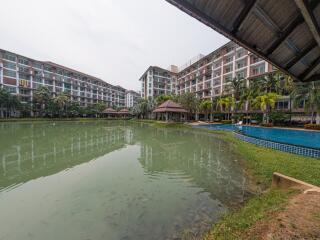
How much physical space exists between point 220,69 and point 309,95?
25365 millimetres

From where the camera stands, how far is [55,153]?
12133mm

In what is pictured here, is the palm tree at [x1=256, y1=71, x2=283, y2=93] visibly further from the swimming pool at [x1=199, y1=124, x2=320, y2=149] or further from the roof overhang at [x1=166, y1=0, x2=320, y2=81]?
the roof overhang at [x1=166, y1=0, x2=320, y2=81]

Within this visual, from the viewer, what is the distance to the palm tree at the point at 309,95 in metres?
23.9

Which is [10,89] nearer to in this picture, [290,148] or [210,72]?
[210,72]

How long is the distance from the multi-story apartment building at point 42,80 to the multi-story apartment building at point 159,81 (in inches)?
1166

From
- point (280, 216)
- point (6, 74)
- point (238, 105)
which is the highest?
point (6, 74)

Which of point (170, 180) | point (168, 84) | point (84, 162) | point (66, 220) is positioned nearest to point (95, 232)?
point (66, 220)

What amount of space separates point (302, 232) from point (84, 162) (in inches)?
396

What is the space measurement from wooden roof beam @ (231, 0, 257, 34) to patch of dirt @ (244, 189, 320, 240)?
12.8ft

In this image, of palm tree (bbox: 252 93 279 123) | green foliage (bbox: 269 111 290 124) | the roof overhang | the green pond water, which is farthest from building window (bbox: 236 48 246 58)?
the roof overhang

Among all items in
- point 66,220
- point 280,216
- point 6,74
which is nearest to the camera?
point 280,216

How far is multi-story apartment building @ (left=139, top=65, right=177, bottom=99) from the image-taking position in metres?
67.1

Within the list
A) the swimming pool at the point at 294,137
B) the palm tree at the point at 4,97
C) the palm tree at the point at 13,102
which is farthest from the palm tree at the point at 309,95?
the palm tree at the point at 13,102

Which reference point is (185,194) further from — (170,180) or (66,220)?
(66,220)
